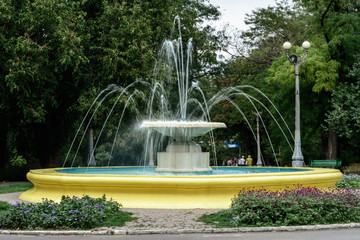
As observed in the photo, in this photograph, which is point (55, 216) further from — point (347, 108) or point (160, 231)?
point (347, 108)

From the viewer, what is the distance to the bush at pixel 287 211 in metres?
9.05

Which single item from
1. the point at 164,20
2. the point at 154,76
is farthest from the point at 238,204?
the point at 164,20

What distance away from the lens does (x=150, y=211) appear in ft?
35.3

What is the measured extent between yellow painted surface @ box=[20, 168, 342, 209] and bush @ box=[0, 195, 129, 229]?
1.79 meters

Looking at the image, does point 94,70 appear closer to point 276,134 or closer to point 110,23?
point 110,23

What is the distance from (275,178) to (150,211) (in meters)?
3.27

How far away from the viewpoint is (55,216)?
893 cm

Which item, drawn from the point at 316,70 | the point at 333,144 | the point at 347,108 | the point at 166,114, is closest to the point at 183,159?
the point at 166,114

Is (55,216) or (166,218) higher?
(55,216)

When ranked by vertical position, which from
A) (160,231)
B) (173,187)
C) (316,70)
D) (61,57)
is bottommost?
(160,231)

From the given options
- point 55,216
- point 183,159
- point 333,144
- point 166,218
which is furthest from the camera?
point 333,144

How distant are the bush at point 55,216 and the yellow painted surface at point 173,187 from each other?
179cm

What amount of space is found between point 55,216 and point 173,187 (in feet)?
10.7

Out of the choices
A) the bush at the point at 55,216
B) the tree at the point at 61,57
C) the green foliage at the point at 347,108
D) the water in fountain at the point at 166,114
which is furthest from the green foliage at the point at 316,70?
the bush at the point at 55,216
